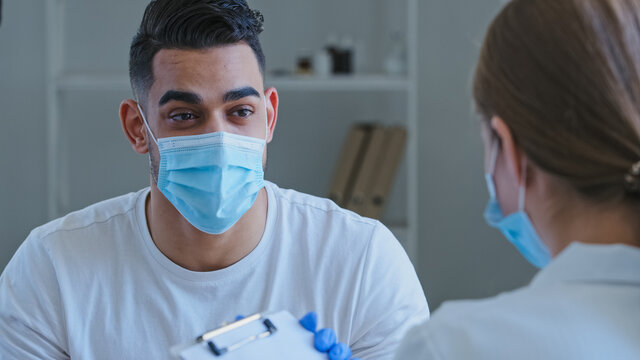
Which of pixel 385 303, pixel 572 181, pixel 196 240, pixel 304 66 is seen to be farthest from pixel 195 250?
pixel 304 66

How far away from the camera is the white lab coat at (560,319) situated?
0.67 meters

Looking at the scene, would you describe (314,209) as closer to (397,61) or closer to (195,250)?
(195,250)

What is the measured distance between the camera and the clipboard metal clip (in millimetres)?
875

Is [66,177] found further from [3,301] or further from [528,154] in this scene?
[528,154]

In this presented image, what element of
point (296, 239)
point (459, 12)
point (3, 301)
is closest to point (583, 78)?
point (296, 239)

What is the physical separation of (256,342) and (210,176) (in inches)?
18.6

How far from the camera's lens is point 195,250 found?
1.36 meters

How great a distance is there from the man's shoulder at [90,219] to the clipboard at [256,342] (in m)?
0.59

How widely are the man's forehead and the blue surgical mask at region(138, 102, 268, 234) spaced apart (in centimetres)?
10

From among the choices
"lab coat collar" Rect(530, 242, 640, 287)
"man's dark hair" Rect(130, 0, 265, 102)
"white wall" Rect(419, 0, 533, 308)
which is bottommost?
"white wall" Rect(419, 0, 533, 308)

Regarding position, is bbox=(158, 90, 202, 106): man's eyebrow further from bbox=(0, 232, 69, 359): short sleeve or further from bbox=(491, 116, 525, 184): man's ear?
bbox=(491, 116, 525, 184): man's ear

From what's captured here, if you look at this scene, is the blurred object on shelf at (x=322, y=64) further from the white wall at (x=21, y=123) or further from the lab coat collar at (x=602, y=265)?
the lab coat collar at (x=602, y=265)

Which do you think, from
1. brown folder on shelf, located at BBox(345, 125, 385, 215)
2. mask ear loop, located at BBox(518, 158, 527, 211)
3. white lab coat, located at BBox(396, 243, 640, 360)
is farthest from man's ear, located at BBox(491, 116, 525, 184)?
brown folder on shelf, located at BBox(345, 125, 385, 215)

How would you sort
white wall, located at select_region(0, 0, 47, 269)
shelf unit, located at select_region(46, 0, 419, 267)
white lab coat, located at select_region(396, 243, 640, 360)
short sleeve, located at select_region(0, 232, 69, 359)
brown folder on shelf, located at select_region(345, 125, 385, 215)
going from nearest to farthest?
white lab coat, located at select_region(396, 243, 640, 360) < short sleeve, located at select_region(0, 232, 69, 359) < shelf unit, located at select_region(46, 0, 419, 267) < brown folder on shelf, located at select_region(345, 125, 385, 215) < white wall, located at select_region(0, 0, 47, 269)
